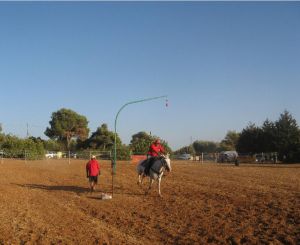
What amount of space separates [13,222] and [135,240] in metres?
4.39

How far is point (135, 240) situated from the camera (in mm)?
10461

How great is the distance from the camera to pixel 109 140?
110188 millimetres

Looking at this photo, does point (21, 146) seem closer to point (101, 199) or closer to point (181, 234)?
point (101, 199)

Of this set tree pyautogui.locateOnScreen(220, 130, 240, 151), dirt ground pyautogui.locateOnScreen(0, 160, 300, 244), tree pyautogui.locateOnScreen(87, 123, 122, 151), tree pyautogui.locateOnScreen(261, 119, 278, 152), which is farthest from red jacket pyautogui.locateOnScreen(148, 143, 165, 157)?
tree pyautogui.locateOnScreen(220, 130, 240, 151)

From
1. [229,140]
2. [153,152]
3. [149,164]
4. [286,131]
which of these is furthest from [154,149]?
[229,140]

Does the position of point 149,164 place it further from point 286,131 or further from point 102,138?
point 102,138

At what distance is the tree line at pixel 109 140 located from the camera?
72500mm

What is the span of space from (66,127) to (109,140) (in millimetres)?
16655

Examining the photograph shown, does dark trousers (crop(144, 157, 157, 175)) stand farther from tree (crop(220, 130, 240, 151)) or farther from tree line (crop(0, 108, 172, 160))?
tree (crop(220, 130, 240, 151))

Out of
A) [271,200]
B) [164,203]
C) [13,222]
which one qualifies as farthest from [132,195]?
[13,222]

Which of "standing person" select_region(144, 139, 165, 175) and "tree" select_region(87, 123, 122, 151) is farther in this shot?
"tree" select_region(87, 123, 122, 151)

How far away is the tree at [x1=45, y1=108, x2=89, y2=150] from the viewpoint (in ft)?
395

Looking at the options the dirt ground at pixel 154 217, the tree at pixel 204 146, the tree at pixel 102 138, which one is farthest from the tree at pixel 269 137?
the tree at pixel 204 146

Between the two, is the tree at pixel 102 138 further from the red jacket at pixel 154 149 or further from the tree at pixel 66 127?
the red jacket at pixel 154 149
